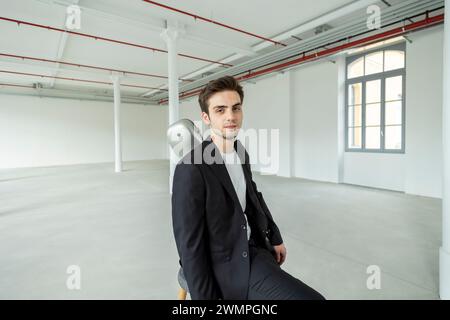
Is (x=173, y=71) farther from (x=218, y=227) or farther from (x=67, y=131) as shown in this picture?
(x=67, y=131)

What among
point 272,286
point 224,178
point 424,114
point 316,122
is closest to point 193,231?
point 224,178

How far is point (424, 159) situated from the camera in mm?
4902

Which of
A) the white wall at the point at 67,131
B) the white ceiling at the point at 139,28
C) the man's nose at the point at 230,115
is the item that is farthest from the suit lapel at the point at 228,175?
the white wall at the point at 67,131

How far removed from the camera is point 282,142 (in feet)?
25.1

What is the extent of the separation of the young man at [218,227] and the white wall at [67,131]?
476 inches

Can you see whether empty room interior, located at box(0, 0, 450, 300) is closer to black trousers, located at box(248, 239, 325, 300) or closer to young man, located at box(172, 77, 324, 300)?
young man, located at box(172, 77, 324, 300)

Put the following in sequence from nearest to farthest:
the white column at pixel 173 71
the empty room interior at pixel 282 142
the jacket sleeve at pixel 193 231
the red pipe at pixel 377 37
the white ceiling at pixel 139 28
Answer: the jacket sleeve at pixel 193 231
the empty room interior at pixel 282 142
the red pipe at pixel 377 37
the white ceiling at pixel 139 28
the white column at pixel 173 71

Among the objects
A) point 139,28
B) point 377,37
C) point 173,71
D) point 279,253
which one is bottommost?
point 279,253

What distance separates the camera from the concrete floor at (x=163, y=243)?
6.61 ft

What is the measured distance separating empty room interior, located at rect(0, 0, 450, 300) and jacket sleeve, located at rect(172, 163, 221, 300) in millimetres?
27

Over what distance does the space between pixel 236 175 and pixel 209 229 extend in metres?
0.33

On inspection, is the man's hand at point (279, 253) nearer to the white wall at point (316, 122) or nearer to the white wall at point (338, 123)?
the white wall at point (338, 123)

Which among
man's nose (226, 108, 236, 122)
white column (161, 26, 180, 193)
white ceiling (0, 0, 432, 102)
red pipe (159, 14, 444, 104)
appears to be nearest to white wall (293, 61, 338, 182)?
red pipe (159, 14, 444, 104)

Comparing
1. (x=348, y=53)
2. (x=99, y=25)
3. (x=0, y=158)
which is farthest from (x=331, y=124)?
(x=0, y=158)
